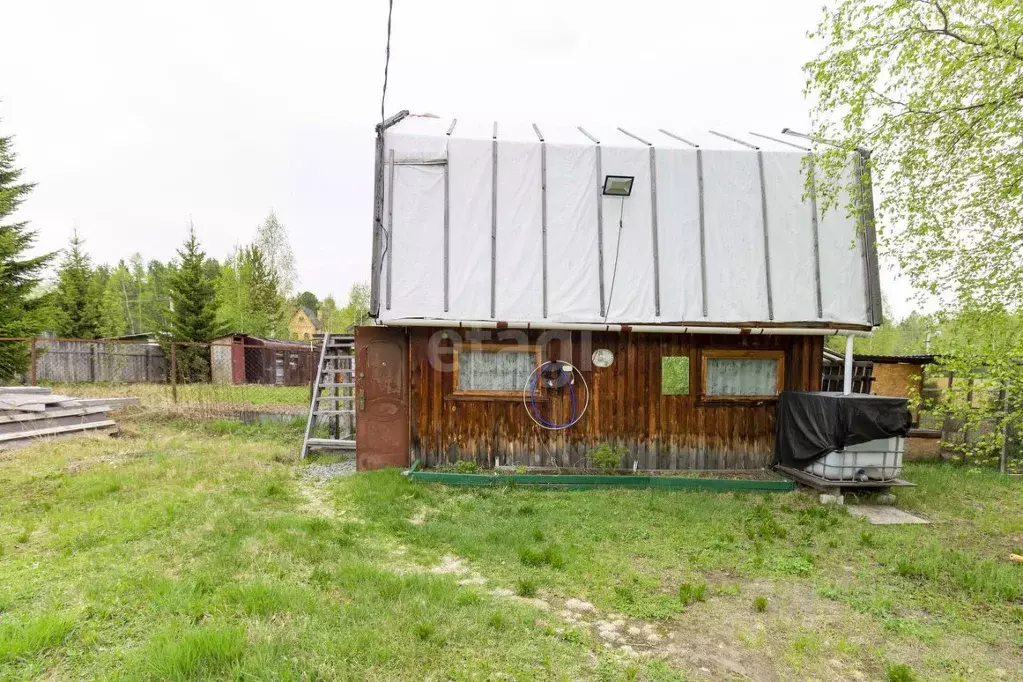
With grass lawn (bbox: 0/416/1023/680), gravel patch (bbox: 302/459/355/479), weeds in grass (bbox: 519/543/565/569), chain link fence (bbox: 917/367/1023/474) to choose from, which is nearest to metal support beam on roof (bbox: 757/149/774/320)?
chain link fence (bbox: 917/367/1023/474)

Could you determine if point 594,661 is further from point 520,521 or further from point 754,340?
point 754,340

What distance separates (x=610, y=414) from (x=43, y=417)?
1060 cm

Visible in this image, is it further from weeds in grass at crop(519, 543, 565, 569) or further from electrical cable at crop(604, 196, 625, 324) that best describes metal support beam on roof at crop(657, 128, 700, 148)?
weeds in grass at crop(519, 543, 565, 569)

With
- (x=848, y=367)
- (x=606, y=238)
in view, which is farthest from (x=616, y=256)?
(x=848, y=367)

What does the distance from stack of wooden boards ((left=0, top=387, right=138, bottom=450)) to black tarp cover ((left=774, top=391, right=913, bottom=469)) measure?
12.7 m

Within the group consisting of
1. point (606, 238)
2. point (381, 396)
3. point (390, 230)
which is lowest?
point (381, 396)

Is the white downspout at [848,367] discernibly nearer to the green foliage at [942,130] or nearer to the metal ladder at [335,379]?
the green foliage at [942,130]

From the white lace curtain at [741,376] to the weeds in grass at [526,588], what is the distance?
17.3ft

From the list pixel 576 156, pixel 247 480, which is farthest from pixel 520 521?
pixel 576 156

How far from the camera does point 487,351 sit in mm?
7957

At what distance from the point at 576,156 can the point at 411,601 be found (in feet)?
24.0

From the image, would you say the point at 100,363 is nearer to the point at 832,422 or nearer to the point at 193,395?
the point at 193,395

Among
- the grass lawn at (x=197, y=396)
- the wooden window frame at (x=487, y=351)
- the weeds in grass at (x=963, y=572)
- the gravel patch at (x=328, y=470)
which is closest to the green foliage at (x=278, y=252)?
the grass lawn at (x=197, y=396)

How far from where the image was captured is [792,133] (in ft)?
31.8
